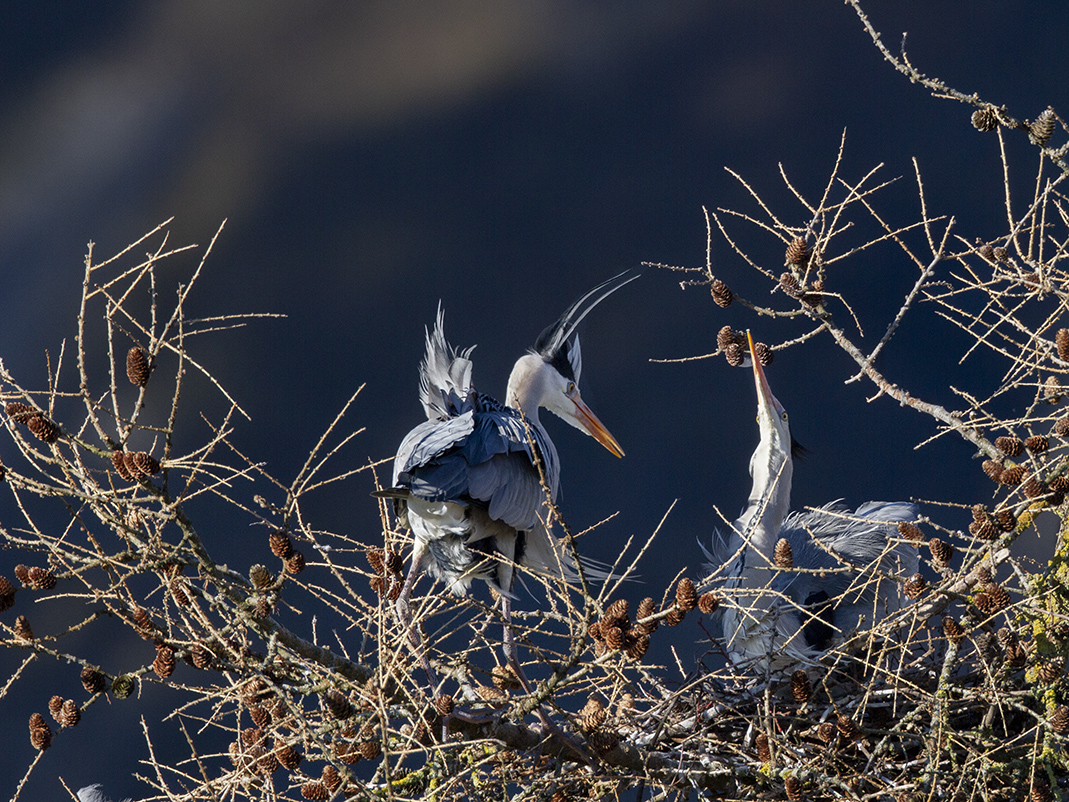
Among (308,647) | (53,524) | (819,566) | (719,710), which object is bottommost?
(819,566)

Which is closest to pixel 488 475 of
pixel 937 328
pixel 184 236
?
pixel 184 236

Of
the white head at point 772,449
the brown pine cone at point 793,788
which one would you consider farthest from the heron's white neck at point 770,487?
the brown pine cone at point 793,788

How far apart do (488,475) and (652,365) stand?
3.65 feet

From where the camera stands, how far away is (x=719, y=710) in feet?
6.19

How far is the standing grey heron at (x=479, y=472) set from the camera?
214cm

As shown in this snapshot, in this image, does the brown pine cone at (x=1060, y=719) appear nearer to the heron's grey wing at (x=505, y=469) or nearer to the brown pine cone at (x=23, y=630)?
the heron's grey wing at (x=505, y=469)

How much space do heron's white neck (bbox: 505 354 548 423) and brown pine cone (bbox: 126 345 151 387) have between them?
1.57 meters

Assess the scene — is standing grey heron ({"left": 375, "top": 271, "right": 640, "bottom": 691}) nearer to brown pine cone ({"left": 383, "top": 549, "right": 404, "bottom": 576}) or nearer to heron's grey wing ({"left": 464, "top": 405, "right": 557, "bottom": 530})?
heron's grey wing ({"left": 464, "top": 405, "right": 557, "bottom": 530})

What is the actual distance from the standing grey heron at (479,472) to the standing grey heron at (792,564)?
35cm

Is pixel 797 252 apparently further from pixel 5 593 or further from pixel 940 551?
pixel 5 593

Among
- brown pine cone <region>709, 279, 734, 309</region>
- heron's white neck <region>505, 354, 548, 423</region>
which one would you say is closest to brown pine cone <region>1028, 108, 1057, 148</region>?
brown pine cone <region>709, 279, 734, 309</region>

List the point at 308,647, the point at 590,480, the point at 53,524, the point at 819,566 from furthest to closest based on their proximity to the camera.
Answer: the point at 590,480 → the point at 53,524 → the point at 819,566 → the point at 308,647

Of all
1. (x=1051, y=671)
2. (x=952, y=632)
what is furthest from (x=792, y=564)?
(x=952, y=632)

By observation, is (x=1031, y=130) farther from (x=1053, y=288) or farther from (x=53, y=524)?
(x=53, y=524)
